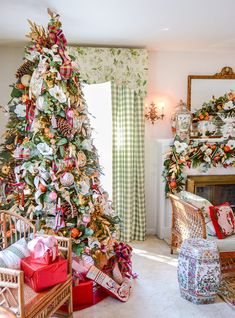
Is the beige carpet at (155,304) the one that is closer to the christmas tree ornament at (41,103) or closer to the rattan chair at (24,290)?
the rattan chair at (24,290)

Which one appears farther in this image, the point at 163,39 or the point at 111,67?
the point at 111,67

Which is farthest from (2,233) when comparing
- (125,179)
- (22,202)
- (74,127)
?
(125,179)

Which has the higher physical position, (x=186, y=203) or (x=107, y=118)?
(x=107, y=118)

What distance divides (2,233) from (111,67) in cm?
230

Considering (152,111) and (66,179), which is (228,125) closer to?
(152,111)

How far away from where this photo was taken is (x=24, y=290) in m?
2.33

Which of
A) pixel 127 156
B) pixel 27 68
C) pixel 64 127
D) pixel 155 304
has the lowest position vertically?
pixel 155 304

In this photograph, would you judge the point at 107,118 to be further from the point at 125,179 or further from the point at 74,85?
the point at 74,85

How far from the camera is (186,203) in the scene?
12.0 feet

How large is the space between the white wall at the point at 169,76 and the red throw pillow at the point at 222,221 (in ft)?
4.29

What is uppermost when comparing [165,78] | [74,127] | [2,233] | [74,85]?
[165,78]

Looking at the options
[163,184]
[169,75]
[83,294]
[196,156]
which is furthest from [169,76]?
[83,294]

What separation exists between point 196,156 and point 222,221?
3.50ft

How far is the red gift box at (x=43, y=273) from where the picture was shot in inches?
91.1
